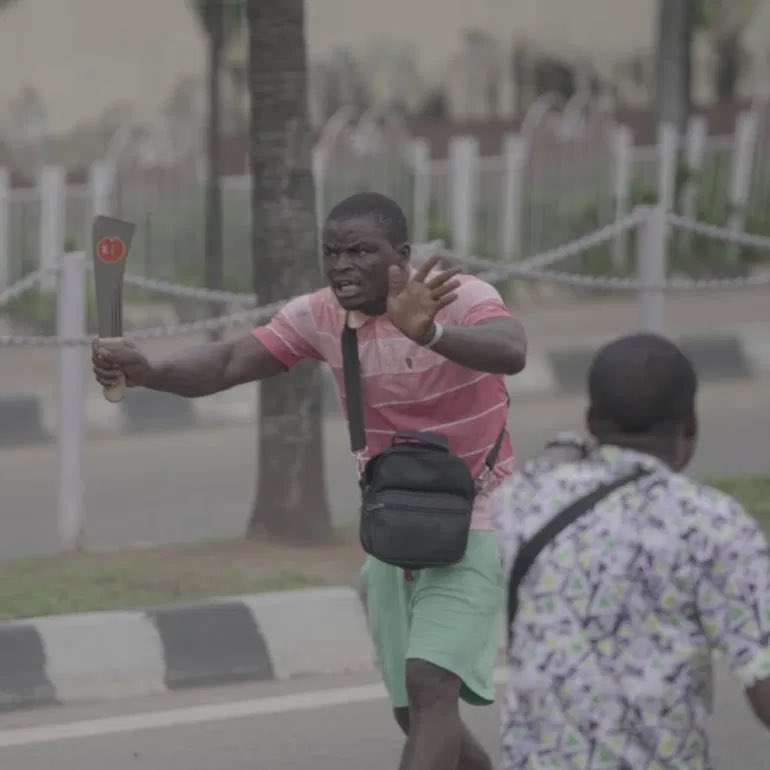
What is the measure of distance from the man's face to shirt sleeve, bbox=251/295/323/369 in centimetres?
27

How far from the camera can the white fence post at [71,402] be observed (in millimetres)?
6918

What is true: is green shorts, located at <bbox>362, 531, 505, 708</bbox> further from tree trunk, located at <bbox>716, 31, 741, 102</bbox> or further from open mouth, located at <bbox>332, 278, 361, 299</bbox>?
tree trunk, located at <bbox>716, 31, 741, 102</bbox>

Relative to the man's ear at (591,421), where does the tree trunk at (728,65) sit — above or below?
below

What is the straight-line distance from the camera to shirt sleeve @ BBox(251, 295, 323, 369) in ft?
14.4

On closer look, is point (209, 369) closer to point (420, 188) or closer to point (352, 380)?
point (352, 380)

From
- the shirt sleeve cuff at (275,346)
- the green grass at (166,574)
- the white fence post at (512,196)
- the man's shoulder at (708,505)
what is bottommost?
the green grass at (166,574)

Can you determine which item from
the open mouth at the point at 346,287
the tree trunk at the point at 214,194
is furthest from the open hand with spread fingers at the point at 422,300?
the tree trunk at the point at 214,194

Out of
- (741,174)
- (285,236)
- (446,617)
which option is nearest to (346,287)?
(446,617)

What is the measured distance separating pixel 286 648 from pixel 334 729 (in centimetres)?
61

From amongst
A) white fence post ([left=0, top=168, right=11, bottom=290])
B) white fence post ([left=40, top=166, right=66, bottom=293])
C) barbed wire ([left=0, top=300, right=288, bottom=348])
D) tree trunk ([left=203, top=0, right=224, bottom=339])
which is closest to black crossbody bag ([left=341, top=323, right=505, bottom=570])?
barbed wire ([left=0, top=300, right=288, bottom=348])

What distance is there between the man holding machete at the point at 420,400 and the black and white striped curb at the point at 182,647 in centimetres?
165

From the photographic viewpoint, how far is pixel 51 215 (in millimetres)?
12680

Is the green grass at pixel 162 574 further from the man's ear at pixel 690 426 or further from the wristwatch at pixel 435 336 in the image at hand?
the man's ear at pixel 690 426

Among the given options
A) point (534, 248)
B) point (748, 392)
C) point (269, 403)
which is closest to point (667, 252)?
point (534, 248)
